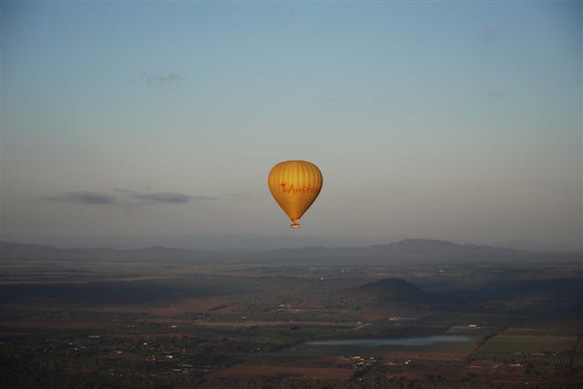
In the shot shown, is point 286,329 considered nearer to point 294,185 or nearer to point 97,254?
point 294,185

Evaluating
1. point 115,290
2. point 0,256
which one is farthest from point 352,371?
point 0,256

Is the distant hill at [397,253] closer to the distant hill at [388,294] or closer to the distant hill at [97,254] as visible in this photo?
the distant hill at [97,254]

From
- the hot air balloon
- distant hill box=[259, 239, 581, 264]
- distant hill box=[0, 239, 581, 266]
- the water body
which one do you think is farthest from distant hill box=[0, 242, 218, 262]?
the hot air balloon

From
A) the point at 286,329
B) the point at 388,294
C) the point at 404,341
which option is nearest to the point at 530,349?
the point at 404,341

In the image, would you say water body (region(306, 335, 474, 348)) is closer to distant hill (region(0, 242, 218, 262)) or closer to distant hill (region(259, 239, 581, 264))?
distant hill (region(0, 242, 218, 262))

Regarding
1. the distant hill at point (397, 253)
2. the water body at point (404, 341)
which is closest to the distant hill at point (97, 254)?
the distant hill at point (397, 253)

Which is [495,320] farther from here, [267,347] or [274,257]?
[274,257]
